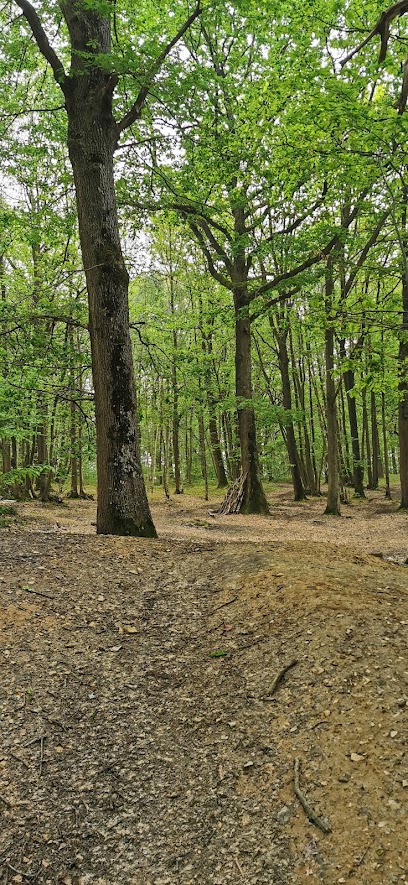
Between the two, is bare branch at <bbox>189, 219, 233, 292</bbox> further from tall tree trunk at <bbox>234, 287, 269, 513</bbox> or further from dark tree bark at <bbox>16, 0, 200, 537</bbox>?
dark tree bark at <bbox>16, 0, 200, 537</bbox>

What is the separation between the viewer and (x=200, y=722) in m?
3.34

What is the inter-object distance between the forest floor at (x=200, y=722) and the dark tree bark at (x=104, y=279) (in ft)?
4.51

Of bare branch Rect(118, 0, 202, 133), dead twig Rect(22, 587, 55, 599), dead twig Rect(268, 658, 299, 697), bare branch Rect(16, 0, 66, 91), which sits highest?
bare branch Rect(16, 0, 66, 91)

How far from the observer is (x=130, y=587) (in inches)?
204

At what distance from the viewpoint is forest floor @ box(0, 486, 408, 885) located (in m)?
2.39

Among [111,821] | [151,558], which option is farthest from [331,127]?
[111,821]

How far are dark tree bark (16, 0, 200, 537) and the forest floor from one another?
1.37m

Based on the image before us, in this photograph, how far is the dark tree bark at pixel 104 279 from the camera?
6.80 metres

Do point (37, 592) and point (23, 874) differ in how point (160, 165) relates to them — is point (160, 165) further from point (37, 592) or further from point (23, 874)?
point (23, 874)

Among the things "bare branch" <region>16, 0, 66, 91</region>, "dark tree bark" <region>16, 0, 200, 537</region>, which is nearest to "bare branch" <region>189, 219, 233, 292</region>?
"bare branch" <region>16, 0, 66, 91</region>

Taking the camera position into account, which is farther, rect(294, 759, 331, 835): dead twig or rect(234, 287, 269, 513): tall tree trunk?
rect(234, 287, 269, 513): tall tree trunk

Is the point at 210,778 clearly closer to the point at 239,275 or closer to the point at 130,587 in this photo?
the point at 130,587

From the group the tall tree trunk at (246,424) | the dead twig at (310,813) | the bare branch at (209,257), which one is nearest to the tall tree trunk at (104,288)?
the dead twig at (310,813)

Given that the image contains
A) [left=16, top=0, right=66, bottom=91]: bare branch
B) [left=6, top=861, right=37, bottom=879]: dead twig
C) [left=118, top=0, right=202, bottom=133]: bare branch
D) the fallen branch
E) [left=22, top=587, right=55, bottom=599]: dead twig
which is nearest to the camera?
[left=6, top=861, right=37, bottom=879]: dead twig
